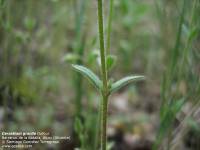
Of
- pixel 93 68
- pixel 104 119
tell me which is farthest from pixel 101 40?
pixel 93 68

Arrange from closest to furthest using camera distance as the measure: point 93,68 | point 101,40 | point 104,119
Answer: point 101,40
point 104,119
point 93,68

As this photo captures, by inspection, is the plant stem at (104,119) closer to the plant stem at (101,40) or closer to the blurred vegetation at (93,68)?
the plant stem at (101,40)

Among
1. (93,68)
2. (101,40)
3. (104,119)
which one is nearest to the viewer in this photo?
(101,40)

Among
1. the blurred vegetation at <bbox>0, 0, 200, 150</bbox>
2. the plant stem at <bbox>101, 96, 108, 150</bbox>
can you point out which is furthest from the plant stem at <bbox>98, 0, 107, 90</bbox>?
the blurred vegetation at <bbox>0, 0, 200, 150</bbox>

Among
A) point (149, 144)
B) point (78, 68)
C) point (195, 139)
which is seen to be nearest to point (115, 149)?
point (149, 144)

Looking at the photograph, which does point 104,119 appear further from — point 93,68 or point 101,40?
point 93,68

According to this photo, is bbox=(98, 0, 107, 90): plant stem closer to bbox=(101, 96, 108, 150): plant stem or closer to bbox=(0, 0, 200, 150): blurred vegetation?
bbox=(101, 96, 108, 150): plant stem

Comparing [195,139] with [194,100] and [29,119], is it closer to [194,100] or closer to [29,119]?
[194,100]

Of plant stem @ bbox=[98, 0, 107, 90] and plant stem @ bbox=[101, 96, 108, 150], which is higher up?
plant stem @ bbox=[98, 0, 107, 90]

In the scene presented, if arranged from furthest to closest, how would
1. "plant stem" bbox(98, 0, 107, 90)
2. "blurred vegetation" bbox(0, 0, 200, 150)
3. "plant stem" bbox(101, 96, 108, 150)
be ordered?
"blurred vegetation" bbox(0, 0, 200, 150) < "plant stem" bbox(101, 96, 108, 150) < "plant stem" bbox(98, 0, 107, 90)

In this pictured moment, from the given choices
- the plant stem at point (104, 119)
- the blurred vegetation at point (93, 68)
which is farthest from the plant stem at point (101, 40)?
the blurred vegetation at point (93, 68)
